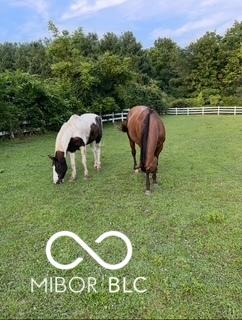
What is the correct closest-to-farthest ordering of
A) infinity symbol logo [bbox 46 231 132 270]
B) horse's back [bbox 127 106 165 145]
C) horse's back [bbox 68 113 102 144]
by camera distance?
infinity symbol logo [bbox 46 231 132 270] < horse's back [bbox 127 106 165 145] < horse's back [bbox 68 113 102 144]

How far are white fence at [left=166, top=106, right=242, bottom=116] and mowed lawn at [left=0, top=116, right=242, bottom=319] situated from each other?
61.7 ft

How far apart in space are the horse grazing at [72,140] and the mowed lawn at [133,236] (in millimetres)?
289

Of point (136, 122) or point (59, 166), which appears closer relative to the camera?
point (59, 166)

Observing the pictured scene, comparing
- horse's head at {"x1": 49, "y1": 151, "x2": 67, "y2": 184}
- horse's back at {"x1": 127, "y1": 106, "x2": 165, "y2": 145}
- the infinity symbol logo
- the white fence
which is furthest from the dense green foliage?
the infinity symbol logo

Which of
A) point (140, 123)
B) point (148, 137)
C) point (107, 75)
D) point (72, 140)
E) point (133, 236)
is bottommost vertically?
point (133, 236)

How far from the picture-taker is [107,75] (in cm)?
1892

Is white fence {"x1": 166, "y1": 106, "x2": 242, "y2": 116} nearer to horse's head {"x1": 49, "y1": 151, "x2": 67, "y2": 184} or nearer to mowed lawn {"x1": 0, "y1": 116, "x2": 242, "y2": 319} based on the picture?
mowed lawn {"x1": 0, "y1": 116, "x2": 242, "y2": 319}

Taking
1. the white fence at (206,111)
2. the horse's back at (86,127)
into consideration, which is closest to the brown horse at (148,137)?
the horse's back at (86,127)

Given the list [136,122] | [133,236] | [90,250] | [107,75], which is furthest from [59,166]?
[107,75]

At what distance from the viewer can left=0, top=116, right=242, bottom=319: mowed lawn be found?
3.22 meters

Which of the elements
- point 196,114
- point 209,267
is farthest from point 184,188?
point 196,114

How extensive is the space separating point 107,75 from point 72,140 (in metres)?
12.3

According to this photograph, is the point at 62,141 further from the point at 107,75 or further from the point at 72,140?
the point at 107,75

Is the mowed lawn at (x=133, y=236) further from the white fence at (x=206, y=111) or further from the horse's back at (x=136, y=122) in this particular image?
the white fence at (x=206, y=111)
